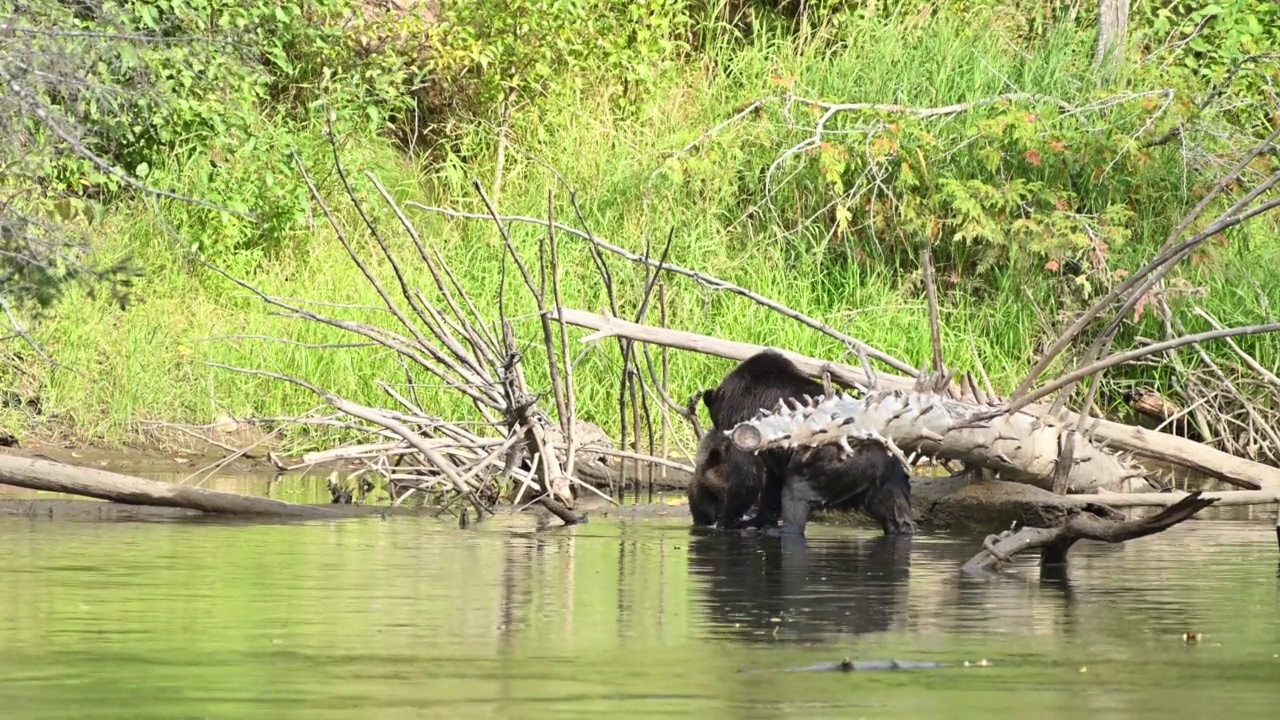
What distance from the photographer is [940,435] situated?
29.1 feet

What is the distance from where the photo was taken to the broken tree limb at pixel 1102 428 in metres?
9.61

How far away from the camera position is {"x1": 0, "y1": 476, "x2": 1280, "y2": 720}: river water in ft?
15.7

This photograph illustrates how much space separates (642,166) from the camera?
1691cm

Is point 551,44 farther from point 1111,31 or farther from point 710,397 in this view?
point 710,397

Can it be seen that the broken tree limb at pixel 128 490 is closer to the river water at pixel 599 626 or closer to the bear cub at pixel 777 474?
the river water at pixel 599 626

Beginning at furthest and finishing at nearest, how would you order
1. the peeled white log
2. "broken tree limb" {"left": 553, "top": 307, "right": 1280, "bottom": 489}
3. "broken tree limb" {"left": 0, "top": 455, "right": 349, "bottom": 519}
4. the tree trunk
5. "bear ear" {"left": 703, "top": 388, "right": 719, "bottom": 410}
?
the tree trunk → "bear ear" {"left": 703, "top": 388, "right": 719, "bottom": 410} → "broken tree limb" {"left": 553, "top": 307, "right": 1280, "bottom": 489} → "broken tree limb" {"left": 0, "top": 455, "right": 349, "bottom": 519} → the peeled white log

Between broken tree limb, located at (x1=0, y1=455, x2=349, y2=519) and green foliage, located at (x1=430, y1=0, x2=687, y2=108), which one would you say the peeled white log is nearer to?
broken tree limb, located at (x1=0, y1=455, x2=349, y2=519)

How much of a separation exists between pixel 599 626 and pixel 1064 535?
236 cm

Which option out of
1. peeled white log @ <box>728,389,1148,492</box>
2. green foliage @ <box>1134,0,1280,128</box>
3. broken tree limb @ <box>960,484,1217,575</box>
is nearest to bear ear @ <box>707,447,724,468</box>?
peeled white log @ <box>728,389,1148,492</box>

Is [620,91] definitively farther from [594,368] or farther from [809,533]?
[809,533]

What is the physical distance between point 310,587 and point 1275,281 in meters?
9.45

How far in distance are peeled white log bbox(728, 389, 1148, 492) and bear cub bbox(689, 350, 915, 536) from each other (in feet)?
0.76

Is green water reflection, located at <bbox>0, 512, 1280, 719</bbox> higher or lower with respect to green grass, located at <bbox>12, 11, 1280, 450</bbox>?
lower

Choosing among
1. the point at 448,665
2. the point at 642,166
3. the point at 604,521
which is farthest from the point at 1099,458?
the point at 642,166
